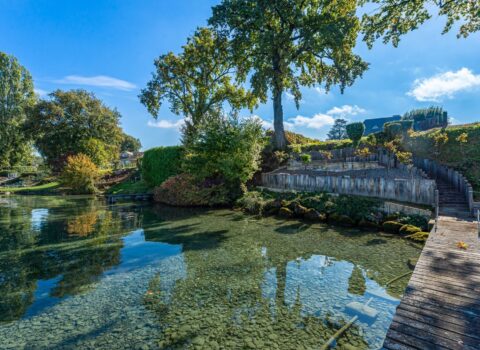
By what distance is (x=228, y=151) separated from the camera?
734 inches

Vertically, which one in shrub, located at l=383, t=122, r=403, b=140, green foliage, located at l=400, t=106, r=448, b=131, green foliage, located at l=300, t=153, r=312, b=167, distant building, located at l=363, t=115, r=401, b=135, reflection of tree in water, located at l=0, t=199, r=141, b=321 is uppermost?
distant building, located at l=363, t=115, r=401, b=135

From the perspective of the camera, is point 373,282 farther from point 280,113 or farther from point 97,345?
point 280,113

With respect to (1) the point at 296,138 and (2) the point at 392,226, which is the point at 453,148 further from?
(1) the point at 296,138

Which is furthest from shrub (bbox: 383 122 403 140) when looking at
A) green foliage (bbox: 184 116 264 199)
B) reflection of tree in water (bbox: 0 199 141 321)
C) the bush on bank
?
reflection of tree in water (bbox: 0 199 141 321)

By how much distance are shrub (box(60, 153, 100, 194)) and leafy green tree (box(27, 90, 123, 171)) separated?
629 cm

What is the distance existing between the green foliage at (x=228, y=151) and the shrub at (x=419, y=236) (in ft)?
35.9

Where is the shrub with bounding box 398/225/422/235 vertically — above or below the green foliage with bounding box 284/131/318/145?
below

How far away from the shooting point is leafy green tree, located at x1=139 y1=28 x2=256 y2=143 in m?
28.4

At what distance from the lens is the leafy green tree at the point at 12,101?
38.8 meters

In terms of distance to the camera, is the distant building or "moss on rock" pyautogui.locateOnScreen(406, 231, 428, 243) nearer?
"moss on rock" pyautogui.locateOnScreen(406, 231, 428, 243)

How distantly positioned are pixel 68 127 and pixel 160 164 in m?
19.2

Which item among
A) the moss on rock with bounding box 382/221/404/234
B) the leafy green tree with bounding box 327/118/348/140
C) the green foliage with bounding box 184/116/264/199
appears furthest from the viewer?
the leafy green tree with bounding box 327/118/348/140

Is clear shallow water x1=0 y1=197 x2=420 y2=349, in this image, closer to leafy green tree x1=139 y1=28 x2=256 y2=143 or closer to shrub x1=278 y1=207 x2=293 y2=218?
shrub x1=278 y1=207 x2=293 y2=218

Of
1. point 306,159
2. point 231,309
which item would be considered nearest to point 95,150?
point 306,159
